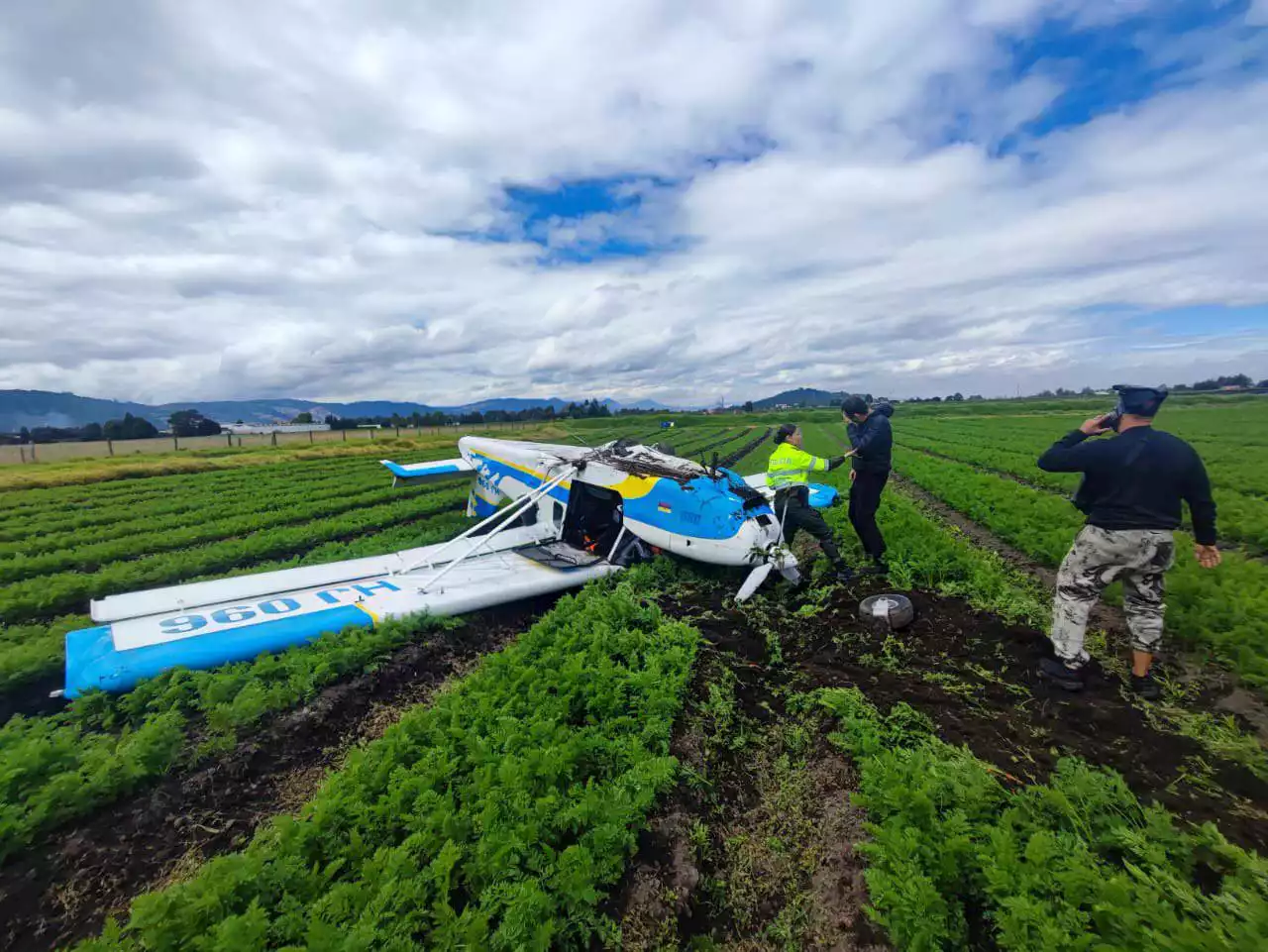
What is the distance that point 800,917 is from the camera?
2.87 meters

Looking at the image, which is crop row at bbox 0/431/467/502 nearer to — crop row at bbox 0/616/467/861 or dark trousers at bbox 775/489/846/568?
crop row at bbox 0/616/467/861

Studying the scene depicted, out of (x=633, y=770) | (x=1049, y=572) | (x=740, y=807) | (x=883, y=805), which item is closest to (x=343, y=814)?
(x=633, y=770)

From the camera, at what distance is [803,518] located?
789 cm

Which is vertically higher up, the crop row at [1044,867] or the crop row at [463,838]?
the crop row at [1044,867]

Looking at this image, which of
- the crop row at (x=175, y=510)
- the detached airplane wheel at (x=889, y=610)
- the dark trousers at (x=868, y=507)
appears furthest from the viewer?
the crop row at (x=175, y=510)

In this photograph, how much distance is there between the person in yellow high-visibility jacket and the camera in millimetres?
7812

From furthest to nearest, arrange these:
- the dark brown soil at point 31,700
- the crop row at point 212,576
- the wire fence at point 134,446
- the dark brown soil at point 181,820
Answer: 1. the wire fence at point 134,446
2. the crop row at point 212,576
3. the dark brown soil at point 31,700
4. the dark brown soil at point 181,820

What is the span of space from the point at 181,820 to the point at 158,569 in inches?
309

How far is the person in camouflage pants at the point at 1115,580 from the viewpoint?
4484mm

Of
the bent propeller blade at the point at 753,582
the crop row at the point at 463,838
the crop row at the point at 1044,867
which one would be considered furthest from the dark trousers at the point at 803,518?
the crop row at the point at 1044,867

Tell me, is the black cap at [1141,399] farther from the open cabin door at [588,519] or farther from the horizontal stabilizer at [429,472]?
the horizontal stabilizer at [429,472]

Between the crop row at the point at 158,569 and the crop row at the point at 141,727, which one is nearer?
the crop row at the point at 141,727

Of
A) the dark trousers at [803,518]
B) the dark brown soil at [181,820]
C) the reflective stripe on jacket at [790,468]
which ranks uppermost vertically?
the reflective stripe on jacket at [790,468]

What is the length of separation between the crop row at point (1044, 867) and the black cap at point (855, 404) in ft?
17.8
